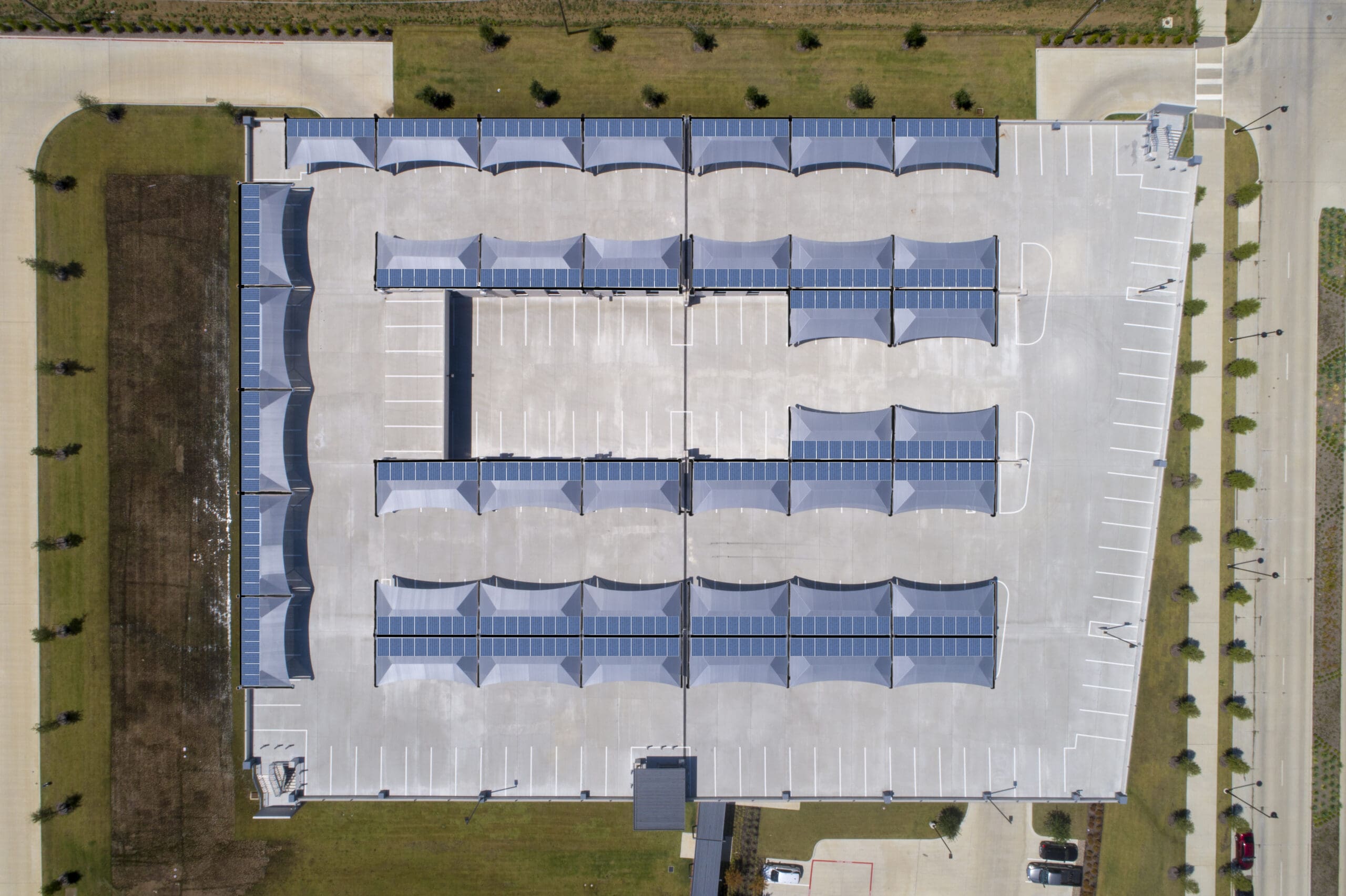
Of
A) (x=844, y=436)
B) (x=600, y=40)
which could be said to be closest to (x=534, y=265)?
(x=600, y=40)

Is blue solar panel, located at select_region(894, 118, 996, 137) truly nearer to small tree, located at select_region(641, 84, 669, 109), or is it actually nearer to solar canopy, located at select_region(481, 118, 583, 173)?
small tree, located at select_region(641, 84, 669, 109)

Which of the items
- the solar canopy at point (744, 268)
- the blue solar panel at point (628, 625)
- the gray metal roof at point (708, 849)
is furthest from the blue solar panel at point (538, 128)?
the gray metal roof at point (708, 849)

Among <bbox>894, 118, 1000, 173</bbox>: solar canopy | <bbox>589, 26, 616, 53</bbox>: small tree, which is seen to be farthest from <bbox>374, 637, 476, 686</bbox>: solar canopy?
<bbox>894, 118, 1000, 173</bbox>: solar canopy

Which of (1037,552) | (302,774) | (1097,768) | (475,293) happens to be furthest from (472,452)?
(1097,768)

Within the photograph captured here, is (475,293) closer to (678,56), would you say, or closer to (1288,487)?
(678,56)

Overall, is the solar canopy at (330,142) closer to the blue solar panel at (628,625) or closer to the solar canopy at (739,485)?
the solar canopy at (739,485)

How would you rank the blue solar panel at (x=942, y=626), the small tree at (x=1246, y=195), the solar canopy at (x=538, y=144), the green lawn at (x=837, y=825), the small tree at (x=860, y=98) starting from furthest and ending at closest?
the green lawn at (x=837, y=825) < the small tree at (x=860, y=98) < the small tree at (x=1246, y=195) < the blue solar panel at (x=942, y=626) < the solar canopy at (x=538, y=144)

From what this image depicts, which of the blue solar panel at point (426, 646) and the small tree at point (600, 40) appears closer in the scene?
the blue solar panel at point (426, 646)
